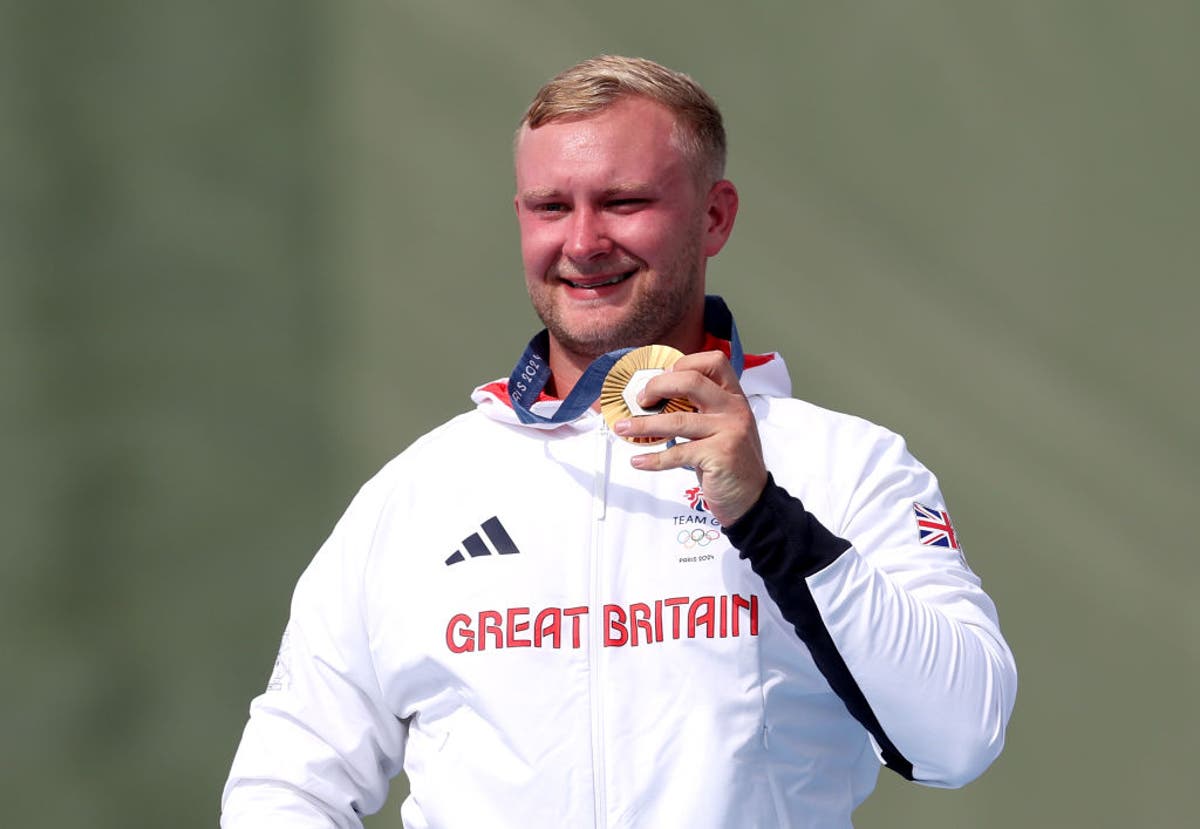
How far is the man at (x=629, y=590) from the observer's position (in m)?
1.62

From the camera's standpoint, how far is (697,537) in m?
1.86

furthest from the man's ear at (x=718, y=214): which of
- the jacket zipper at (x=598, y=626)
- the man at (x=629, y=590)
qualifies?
the jacket zipper at (x=598, y=626)

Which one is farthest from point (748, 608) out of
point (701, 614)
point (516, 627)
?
point (516, 627)

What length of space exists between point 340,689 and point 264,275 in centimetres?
163

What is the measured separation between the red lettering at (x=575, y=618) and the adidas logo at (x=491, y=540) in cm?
12

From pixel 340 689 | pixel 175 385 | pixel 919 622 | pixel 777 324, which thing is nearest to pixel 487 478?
pixel 340 689

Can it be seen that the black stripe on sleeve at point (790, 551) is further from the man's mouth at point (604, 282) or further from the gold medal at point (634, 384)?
the man's mouth at point (604, 282)

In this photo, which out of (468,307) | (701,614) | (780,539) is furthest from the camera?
→ (468,307)

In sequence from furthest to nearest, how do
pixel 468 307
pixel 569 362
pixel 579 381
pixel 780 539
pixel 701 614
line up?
pixel 468 307 → pixel 569 362 → pixel 579 381 → pixel 701 614 → pixel 780 539

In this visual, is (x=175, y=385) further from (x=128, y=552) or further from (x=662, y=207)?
(x=662, y=207)

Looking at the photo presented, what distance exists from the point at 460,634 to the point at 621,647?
0.20 m

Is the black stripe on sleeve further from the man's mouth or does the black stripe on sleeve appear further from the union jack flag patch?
the man's mouth

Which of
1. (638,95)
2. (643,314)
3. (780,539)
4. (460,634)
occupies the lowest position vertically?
(460,634)

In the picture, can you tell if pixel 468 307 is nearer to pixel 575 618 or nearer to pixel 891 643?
pixel 575 618
